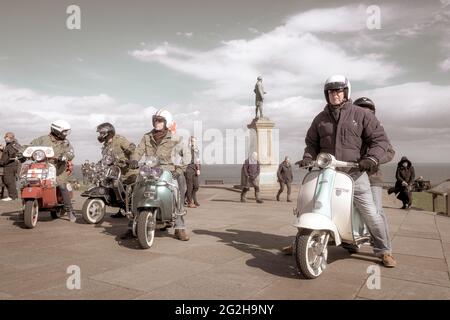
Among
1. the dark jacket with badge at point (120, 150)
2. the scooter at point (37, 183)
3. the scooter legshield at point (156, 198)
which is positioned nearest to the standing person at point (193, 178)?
the dark jacket with badge at point (120, 150)

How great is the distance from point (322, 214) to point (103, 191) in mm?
5088

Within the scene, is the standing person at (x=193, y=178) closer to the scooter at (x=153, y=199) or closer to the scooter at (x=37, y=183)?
the scooter at (x=37, y=183)

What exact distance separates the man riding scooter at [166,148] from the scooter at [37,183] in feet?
7.20

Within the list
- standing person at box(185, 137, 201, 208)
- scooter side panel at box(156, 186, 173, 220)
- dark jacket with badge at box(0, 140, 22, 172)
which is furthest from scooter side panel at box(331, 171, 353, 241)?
dark jacket with badge at box(0, 140, 22, 172)

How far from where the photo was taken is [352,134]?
457 cm

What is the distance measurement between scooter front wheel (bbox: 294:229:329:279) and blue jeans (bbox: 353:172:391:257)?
0.66 metres

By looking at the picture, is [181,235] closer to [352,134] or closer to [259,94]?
[352,134]

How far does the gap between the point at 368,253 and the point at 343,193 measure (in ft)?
5.03

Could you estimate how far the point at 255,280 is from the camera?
12.9 feet

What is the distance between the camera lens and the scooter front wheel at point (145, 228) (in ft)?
17.3

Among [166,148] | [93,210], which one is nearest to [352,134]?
[166,148]
